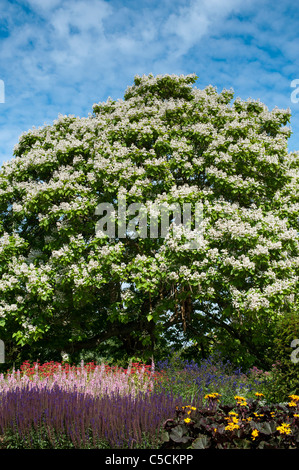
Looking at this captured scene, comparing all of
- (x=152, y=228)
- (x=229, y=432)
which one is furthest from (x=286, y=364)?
(x=152, y=228)

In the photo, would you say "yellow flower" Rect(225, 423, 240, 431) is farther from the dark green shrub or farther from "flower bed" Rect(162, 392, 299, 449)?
the dark green shrub

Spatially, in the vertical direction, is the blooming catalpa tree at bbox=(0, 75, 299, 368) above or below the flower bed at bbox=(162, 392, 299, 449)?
above

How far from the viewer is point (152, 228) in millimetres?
12266

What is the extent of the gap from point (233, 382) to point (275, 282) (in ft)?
10.3

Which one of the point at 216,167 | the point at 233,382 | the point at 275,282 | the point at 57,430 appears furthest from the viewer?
the point at 216,167

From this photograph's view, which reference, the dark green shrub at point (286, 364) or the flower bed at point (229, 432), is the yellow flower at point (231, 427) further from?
the dark green shrub at point (286, 364)

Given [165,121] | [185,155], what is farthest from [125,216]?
[165,121]

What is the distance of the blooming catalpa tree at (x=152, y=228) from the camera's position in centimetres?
1155

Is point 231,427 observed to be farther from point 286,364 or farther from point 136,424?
point 286,364

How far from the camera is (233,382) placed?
1002 centimetres

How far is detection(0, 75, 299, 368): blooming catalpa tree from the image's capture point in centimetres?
1155

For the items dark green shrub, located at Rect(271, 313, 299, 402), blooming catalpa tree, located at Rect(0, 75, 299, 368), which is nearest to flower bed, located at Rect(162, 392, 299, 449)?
dark green shrub, located at Rect(271, 313, 299, 402)

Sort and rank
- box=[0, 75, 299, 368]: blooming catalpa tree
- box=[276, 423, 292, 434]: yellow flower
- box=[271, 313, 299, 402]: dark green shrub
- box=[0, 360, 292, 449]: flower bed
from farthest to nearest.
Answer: box=[0, 75, 299, 368]: blooming catalpa tree < box=[271, 313, 299, 402]: dark green shrub < box=[0, 360, 292, 449]: flower bed < box=[276, 423, 292, 434]: yellow flower
